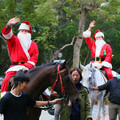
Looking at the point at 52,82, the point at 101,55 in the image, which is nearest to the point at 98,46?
the point at 101,55

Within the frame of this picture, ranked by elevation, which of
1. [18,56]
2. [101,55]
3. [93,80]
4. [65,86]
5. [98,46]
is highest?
[18,56]

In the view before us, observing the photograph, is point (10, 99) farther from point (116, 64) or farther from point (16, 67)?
point (116, 64)

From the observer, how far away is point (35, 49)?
249 inches

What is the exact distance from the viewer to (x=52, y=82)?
4.64m

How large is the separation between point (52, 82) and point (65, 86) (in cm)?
29

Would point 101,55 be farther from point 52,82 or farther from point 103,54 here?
point 52,82

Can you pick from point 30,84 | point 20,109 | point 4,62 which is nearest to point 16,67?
point 30,84

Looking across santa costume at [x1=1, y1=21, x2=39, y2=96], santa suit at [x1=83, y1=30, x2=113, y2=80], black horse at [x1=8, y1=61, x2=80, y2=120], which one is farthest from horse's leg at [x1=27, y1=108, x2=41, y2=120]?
santa suit at [x1=83, y1=30, x2=113, y2=80]

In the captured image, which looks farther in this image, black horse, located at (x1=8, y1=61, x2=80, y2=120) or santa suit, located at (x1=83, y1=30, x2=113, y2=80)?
santa suit, located at (x1=83, y1=30, x2=113, y2=80)

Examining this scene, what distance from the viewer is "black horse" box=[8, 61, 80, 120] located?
176 inches

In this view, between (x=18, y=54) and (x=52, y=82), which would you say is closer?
(x=52, y=82)

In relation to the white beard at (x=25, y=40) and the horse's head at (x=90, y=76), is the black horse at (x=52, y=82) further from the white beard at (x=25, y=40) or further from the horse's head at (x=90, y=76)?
the horse's head at (x=90, y=76)

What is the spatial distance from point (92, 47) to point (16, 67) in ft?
17.3

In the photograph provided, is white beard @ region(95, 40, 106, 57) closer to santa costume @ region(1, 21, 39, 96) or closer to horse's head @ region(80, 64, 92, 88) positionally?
horse's head @ region(80, 64, 92, 88)
